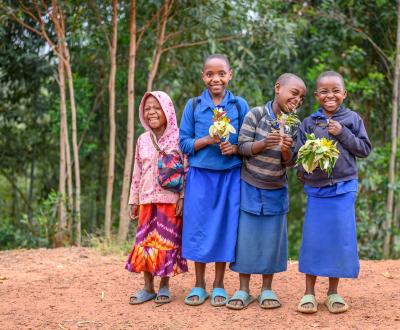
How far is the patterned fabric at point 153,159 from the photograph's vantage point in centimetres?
468

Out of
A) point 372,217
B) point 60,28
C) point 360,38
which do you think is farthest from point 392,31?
point 60,28

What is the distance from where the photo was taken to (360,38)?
9.48 meters

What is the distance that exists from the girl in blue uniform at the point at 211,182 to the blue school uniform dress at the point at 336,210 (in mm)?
550

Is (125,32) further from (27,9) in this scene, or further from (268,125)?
(268,125)

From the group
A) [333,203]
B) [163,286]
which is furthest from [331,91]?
[163,286]

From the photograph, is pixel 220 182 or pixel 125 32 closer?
pixel 220 182

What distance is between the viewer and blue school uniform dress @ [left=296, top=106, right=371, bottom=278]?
428cm

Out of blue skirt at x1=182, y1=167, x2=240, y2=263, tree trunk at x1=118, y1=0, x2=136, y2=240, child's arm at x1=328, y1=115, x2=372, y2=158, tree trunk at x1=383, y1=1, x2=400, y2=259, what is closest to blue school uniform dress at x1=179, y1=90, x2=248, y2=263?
blue skirt at x1=182, y1=167, x2=240, y2=263

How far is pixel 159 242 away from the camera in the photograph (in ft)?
15.4

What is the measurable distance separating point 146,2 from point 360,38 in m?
3.45

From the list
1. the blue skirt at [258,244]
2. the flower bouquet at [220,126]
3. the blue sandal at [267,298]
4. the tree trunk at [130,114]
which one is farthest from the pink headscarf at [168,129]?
the tree trunk at [130,114]

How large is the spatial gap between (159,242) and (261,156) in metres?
1.03

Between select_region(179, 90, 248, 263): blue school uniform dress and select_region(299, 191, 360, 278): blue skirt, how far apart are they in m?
0.57

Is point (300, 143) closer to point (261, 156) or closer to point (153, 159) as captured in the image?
point (261, 156)
